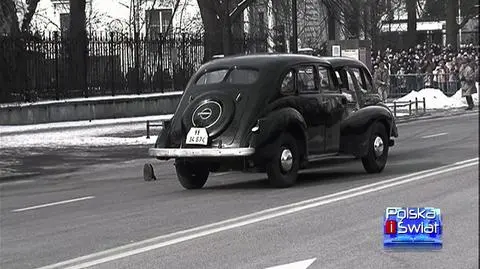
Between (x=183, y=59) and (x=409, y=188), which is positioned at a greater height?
(x=183, y=59)

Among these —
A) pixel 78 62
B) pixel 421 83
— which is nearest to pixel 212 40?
pixel 78 62

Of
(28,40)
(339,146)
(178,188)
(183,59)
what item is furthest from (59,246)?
(183,59)

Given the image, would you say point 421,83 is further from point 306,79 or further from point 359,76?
point 306,79

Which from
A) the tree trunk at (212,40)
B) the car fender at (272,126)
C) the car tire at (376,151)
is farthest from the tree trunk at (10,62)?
the car fender at (272,126)

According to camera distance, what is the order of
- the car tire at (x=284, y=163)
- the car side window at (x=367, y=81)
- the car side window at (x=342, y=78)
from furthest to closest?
1. the car side window at (x=367, y=81)
2. the car side window at (x=342, y=78)
3. the car tire at (x=284, y=163)

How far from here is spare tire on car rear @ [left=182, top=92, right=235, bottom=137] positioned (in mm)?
12883

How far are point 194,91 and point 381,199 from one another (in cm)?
373

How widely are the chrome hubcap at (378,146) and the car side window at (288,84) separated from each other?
79.6 inches

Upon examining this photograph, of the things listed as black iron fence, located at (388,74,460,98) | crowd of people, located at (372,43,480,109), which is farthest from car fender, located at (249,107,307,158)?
black iron fence, located at (388,74,460,98)

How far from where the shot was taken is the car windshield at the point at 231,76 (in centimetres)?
1348

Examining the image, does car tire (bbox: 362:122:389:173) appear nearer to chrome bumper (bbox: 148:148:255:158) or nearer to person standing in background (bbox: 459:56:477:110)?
chrome bumper (bbox: 148:148:255:158)

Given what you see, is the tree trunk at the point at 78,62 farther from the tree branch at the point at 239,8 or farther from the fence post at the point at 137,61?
the tree branch at the point at 239,8

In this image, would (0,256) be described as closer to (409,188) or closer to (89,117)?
(409,188)

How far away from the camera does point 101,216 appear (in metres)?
11.4
